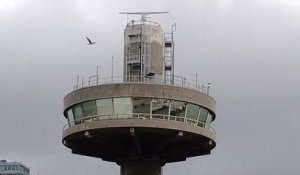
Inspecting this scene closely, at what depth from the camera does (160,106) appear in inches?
2176

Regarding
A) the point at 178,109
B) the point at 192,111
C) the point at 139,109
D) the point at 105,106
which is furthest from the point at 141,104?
the point at 192,111

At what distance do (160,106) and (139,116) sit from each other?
190 cm

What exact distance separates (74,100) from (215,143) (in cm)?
1286

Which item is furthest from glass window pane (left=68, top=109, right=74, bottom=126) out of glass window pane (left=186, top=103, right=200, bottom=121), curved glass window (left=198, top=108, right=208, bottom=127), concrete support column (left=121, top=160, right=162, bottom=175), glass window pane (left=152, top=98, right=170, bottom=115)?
curved glass window (left=198, top=108, right=208, bottom=127)

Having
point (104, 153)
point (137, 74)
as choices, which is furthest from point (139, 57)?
point (104, 153)

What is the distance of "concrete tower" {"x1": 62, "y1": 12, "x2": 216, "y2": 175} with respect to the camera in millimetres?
54844

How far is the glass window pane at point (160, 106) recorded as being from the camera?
5506cm

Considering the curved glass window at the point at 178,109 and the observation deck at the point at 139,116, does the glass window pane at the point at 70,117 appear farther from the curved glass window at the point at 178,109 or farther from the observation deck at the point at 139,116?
the curved glass window at the point at 178,109

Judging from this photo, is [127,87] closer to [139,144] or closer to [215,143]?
[139,144]

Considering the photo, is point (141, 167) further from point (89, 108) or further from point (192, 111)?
point (89, 108)

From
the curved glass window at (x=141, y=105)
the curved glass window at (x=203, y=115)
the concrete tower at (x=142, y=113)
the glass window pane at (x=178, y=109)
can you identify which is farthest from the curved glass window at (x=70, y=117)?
the curved glass window at (x=203, y=115)

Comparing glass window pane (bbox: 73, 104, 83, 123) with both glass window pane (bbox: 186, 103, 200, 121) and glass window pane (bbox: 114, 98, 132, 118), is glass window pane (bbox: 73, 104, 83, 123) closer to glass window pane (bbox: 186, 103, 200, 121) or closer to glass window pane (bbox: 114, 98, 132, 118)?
glass window pane (bbox: 114, 98, 132, 118)

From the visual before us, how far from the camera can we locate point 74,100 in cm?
5709

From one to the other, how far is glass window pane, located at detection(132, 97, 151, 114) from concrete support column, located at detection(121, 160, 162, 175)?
6429mm
